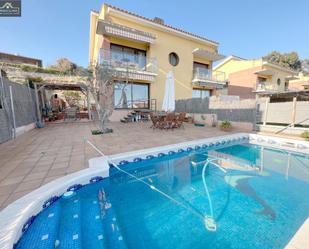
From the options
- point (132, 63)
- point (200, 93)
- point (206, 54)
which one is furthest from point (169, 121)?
point (206, 54)

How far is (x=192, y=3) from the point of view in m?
13.8

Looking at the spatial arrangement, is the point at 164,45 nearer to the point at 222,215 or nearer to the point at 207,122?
the point at 207,122

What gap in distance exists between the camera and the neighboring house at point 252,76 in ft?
71.8

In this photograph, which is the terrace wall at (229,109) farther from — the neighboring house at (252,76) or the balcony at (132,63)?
the neighboring house at (252,76)

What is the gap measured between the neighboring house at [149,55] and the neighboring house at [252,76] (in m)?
5.80

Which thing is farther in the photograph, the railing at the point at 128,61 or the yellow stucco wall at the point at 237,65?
the yellow stucco wall at the point at 237,65

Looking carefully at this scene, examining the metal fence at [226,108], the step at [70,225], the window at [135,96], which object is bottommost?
the step at [70,225]

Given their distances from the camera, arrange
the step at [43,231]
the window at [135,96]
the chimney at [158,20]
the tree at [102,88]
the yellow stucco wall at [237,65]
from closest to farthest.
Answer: the step at [43,231]
the tree at [102,88]
the window at [135,96]
the chimney at [158,20]
the yellow stucco wall at [237,65]

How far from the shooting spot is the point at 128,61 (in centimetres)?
1373

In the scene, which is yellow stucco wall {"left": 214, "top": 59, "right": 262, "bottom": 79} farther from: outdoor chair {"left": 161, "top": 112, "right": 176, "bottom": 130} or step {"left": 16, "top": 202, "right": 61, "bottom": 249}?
step {"left": 16, "top": 202, "right": 61, "bottom": 249}

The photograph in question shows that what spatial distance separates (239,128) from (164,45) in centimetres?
1099

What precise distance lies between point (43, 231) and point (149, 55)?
1537cm

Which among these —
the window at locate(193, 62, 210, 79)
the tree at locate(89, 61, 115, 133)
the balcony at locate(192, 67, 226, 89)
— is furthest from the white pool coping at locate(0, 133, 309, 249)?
the window at locate(193, 62, 210, 79)

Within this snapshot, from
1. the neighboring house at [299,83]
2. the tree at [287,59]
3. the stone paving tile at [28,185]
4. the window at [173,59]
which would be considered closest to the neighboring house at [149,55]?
the window at [173,59]
